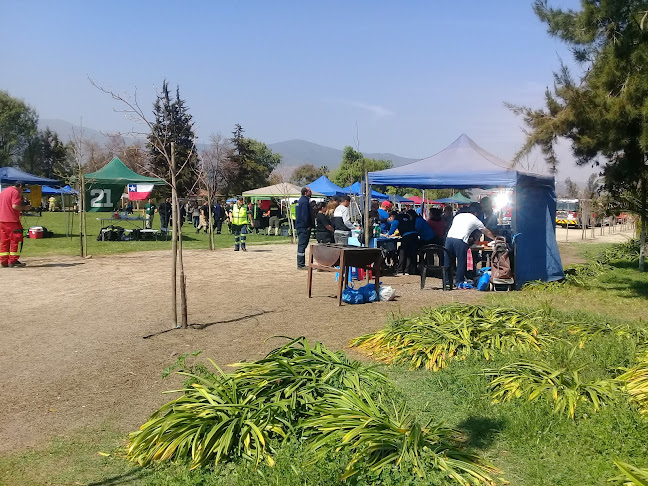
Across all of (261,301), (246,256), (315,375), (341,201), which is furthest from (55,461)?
(246,256)

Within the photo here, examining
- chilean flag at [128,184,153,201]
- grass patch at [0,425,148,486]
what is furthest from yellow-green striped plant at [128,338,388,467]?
chilean flag at [128,184,153,201]

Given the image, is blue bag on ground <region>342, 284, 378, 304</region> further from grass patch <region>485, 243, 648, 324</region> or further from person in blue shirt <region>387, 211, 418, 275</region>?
person in blue shirt <region>387, 211, 418, 275</region>

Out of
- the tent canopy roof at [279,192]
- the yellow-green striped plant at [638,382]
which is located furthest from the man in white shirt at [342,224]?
the tent canopy roof at [279,192]

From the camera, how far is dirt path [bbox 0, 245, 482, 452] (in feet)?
17.9

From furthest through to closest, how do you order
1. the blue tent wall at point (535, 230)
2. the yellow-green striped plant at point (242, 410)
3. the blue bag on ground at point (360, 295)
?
the blue tent wall at point (535, 230) → the blue bag on ground at point (360, 295) → the yellow-green striped plant at point (242, 410)

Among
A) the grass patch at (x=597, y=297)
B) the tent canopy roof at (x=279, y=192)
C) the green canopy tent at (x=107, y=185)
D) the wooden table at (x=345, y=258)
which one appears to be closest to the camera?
the grass patch at (x=597, y=297)

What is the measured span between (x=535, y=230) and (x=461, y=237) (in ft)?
6.20

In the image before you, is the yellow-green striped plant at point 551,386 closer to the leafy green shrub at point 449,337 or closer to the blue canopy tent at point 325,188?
the leafy green shrub at point 449,337

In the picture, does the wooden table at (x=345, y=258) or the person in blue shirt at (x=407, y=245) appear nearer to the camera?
the wooden table at (x=345, y=258)

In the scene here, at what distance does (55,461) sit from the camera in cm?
431

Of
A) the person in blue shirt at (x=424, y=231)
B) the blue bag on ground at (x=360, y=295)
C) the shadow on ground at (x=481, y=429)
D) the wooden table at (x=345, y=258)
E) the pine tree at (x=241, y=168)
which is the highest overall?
the pine tree at (x=241, y=168)

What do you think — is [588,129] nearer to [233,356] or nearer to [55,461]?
[233,356]

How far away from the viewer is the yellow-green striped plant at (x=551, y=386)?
4.92m

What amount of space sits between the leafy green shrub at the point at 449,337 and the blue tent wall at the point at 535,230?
5.01 meters
